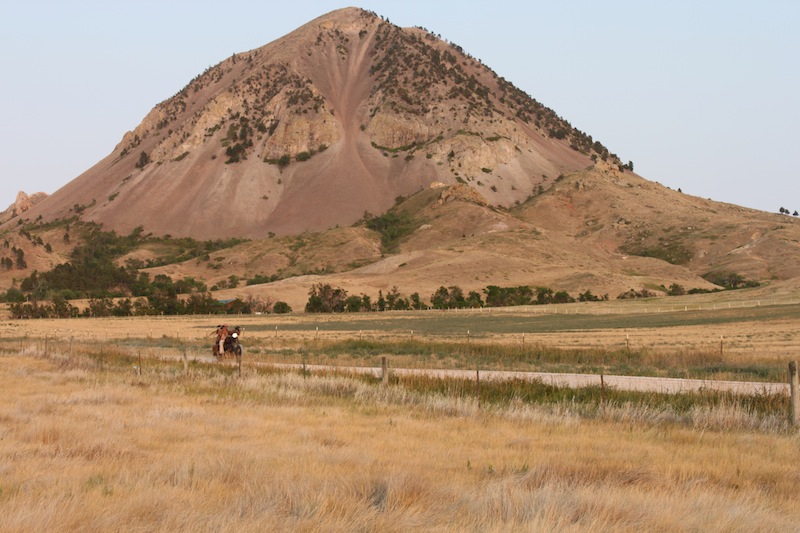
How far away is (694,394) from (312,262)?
5298 inches

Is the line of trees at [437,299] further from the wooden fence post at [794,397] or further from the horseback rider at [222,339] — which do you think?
the wooden fence post at [794,397]

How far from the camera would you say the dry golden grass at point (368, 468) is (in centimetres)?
775

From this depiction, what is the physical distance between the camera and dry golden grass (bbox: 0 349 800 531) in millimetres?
7750

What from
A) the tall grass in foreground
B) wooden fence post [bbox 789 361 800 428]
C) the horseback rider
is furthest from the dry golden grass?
the tall grass in foreground

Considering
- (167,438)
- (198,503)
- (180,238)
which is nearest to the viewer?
(198,503)

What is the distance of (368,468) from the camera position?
10.4m

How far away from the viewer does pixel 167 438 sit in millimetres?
12938

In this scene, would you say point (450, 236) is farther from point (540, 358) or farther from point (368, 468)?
point (368, 468)

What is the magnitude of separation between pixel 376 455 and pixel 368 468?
1.02 m

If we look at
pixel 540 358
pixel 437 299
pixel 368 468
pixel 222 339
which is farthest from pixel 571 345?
pixel 437 299

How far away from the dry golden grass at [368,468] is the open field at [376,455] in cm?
3

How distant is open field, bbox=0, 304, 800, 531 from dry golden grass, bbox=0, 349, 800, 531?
3cm

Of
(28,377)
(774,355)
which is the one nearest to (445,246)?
(774,355)

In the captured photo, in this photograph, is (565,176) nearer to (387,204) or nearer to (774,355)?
(387,204)
